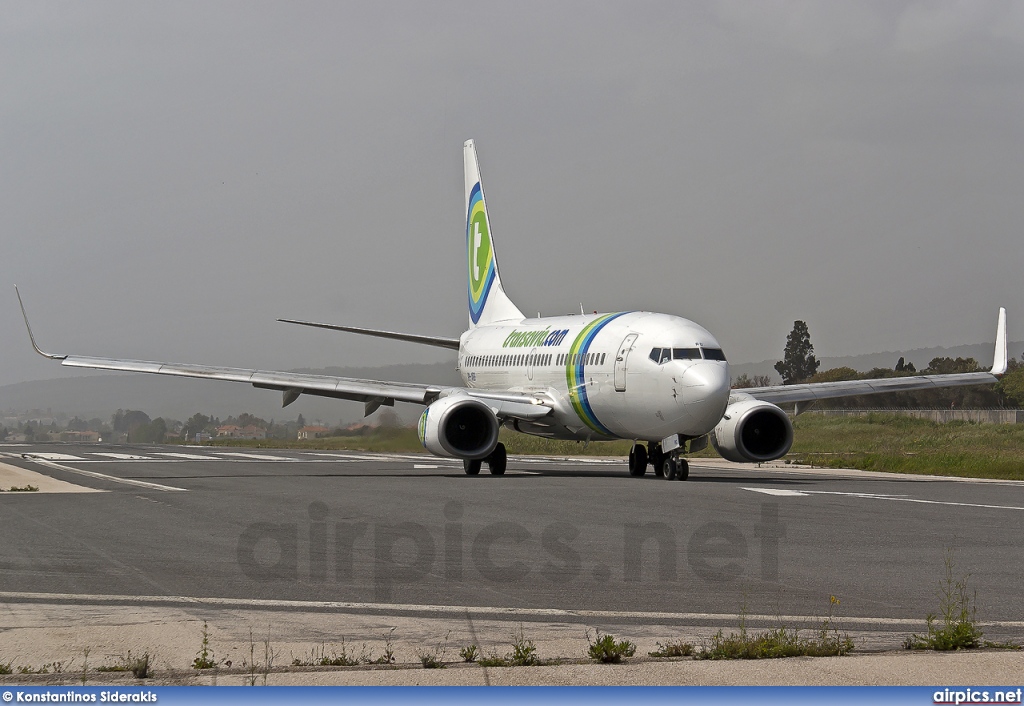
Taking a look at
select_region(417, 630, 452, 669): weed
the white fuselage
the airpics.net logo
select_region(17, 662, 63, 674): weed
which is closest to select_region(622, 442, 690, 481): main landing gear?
the white fuselage

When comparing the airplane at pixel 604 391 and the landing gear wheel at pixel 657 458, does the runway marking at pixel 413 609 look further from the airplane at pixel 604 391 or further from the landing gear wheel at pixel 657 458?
the landing gear wheel at pixel 657 458

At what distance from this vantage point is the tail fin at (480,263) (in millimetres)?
41375

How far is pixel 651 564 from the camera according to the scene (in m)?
12.7

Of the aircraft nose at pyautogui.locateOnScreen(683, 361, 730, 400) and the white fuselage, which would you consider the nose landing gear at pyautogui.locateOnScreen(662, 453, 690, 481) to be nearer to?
the white fuselage

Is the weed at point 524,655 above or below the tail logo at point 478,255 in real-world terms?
below

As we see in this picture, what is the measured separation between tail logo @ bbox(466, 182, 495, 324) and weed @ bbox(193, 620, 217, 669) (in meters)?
34.3

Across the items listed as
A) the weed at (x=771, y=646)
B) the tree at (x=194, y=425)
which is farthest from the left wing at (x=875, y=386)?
the tree at (x=194, y=425)

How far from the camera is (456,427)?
97.9 feet

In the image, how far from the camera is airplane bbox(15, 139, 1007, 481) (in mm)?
26969

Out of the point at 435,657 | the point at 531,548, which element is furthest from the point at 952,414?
the point at 435,657

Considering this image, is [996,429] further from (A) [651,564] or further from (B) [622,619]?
(B) [622,619]

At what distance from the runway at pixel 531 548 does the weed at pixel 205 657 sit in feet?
5.80

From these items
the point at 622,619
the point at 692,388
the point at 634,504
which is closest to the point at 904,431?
the point at 692,388

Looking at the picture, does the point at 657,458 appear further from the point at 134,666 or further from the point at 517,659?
the point at 134,666
